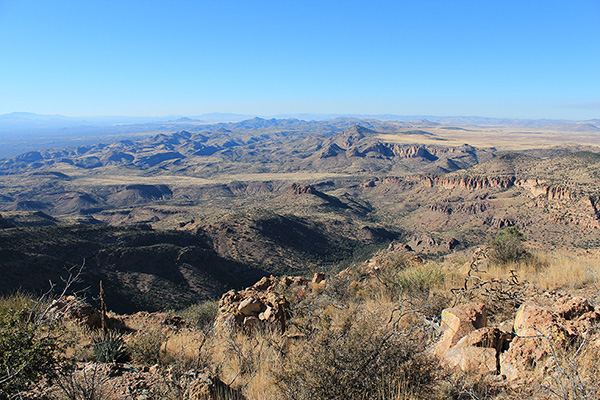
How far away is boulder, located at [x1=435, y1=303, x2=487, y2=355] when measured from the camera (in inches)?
197

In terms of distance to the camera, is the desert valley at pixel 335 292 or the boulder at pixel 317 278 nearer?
the desert valley at pixel 335 292

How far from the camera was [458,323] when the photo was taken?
513 cm

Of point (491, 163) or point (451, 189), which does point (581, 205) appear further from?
point (491, 163)

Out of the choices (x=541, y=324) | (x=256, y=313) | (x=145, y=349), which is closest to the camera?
(x=541, y=324)

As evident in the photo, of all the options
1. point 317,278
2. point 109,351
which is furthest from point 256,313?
point 317,278

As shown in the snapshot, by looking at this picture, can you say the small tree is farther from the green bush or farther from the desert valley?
the green bush

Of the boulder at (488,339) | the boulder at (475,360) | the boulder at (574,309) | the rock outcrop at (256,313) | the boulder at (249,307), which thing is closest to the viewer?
the boulder at (475,360)

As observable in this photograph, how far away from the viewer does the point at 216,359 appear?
5.99 metres

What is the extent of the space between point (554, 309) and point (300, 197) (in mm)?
90173

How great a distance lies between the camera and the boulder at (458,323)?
197 inches

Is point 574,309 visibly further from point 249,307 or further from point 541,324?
point 249,307

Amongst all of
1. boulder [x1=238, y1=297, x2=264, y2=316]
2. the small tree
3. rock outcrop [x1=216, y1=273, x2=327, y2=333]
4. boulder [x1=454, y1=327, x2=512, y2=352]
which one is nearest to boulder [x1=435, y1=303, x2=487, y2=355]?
boulder [x1=454, y1=327, x2=512, y2=352]

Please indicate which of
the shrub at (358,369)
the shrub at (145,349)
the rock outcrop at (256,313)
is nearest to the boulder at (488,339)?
the shrub at (358,369)

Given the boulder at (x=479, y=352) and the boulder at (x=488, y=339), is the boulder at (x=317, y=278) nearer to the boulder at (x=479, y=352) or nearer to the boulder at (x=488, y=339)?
the boulder at (x=479, y=352)
